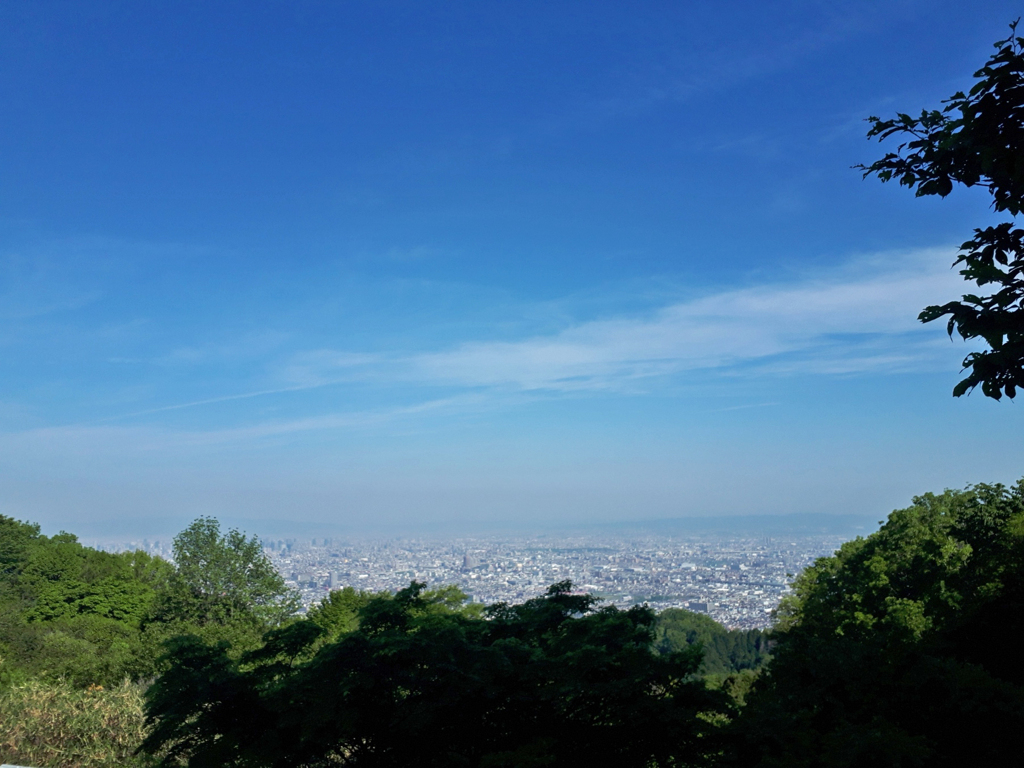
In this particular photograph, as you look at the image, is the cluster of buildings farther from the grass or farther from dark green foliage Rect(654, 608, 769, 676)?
the grass

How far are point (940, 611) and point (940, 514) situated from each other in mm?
10387

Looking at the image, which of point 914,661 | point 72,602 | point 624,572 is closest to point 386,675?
point 914,661

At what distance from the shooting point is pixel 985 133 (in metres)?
5.54

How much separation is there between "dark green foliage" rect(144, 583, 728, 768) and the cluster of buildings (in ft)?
141

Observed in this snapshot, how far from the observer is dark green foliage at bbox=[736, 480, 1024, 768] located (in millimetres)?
7598

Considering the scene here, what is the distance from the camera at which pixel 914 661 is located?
9195 mm

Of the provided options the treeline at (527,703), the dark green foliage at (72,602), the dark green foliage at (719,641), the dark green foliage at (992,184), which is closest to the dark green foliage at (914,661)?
the treeline at (527,703)

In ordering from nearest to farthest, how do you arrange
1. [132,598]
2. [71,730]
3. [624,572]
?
[71,730], [132,598], [624,572]

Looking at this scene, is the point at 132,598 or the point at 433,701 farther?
the point at 132,598

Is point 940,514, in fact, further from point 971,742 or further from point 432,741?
point 432,741

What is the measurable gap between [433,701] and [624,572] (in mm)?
112318

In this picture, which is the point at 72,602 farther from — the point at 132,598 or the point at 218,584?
the point at 218,584

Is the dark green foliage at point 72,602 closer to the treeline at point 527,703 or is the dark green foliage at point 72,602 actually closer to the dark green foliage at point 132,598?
the dark green foliage at point 132,598

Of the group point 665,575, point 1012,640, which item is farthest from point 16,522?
point 665,575
